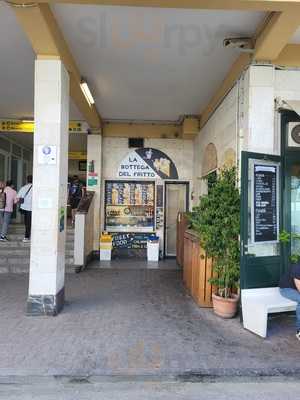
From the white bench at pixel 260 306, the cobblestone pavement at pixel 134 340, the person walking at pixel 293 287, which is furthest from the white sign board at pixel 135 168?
the person walking at pixel 293 287

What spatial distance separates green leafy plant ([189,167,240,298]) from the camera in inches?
190

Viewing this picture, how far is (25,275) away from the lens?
279 inches

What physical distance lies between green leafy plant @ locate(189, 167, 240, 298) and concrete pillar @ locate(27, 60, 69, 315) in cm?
200

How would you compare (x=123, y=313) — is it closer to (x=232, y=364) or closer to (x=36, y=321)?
(x=36, y=321)

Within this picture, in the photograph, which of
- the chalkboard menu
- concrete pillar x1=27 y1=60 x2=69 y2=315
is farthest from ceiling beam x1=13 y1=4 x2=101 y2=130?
the chalkboard menu

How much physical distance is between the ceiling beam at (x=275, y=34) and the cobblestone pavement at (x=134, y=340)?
346 cm

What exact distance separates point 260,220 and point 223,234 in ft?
1.68

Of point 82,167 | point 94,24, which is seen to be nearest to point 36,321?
point 94,24

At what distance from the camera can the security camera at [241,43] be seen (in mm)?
4797

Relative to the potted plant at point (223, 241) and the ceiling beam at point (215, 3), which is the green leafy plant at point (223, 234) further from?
the ceiling beam at point (215, 3)

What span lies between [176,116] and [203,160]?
1.44 meters

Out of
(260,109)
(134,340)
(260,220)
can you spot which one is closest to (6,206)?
(134,340)

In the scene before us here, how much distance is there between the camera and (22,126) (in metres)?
9.60

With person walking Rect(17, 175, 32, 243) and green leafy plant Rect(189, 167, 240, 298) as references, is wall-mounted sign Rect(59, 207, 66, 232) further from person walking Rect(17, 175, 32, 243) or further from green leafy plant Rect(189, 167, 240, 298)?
person walking Rect(17, 175, 32, 243)
